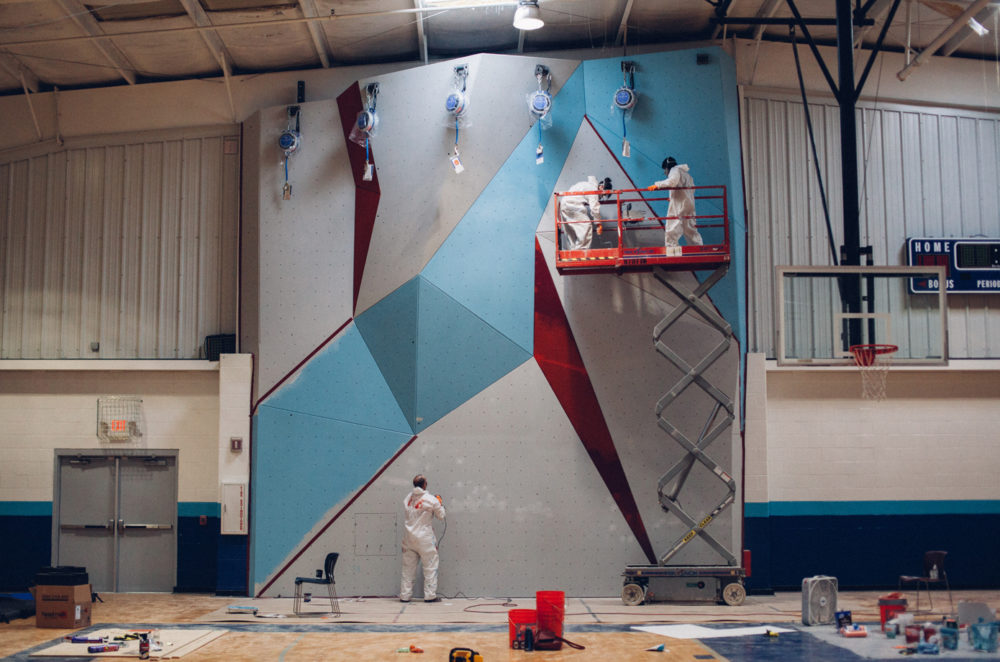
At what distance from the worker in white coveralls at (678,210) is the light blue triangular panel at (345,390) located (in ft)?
17.6

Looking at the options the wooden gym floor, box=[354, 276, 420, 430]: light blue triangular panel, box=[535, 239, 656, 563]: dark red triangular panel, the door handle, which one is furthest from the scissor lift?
the door handle

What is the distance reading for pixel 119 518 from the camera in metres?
16.4

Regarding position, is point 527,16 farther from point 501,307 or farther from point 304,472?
point 304,472

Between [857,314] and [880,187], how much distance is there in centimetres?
401

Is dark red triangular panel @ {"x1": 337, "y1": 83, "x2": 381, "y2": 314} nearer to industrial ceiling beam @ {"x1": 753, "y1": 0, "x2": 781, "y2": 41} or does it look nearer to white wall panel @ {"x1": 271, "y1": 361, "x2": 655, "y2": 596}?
white wall panel @ {"x1": 271, "y1": 361, "x2": 655, "y2": 596}

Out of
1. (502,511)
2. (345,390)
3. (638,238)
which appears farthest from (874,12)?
(345,390)

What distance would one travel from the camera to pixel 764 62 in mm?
16047

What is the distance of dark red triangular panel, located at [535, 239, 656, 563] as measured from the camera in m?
14.8

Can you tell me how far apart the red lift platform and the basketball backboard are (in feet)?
4.23

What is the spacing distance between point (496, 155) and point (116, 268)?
300 inches

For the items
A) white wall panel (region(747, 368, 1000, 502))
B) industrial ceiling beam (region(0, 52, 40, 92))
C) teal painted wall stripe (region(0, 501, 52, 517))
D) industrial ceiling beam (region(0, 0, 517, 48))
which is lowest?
teal painted wall stripe (region(0, 501, 52, 517))

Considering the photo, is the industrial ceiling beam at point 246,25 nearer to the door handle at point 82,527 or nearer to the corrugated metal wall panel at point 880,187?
the corrugated metal wall panel at point 880,187

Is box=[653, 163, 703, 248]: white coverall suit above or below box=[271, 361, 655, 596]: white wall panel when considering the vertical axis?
above

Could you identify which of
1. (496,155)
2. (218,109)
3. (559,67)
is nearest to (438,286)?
(496,155)
